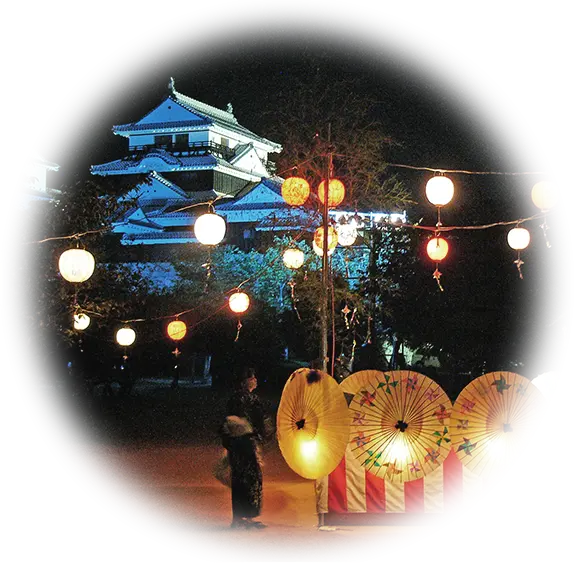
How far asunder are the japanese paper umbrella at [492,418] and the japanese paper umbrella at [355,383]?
725 mm

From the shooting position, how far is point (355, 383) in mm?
6988

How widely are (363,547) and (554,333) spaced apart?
1325 centimetres

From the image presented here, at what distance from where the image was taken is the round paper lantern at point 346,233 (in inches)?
471

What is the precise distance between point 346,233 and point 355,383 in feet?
17.4

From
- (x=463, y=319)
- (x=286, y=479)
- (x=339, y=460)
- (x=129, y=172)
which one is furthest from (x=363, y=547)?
(x=129, y=172)

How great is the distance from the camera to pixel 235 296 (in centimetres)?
1262

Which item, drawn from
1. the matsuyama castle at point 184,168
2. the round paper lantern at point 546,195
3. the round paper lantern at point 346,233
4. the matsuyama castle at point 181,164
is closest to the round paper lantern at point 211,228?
the round paper lantern at point 346,233

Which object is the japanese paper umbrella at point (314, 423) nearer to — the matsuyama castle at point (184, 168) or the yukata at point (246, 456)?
the yukata at point (246, 456)

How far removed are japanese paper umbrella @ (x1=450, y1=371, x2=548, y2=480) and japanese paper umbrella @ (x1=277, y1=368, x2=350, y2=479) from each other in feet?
3.40

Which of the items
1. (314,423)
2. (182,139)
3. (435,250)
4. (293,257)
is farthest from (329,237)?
(182,139)

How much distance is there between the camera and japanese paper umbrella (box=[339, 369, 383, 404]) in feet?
22.9

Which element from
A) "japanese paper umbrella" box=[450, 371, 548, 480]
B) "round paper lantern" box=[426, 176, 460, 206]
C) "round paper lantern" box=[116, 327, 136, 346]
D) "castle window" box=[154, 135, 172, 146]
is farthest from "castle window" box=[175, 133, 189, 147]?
"japanese paper umbrella" box=[450, 371, 548, 480]

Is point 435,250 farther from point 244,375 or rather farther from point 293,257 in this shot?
point 244,375

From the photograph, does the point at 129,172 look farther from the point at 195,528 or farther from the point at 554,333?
the point at 195,528
